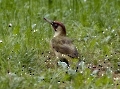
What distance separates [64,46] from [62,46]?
0.14 ft

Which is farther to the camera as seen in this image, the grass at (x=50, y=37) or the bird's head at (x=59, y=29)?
the bird's head at (x=59, y=29)

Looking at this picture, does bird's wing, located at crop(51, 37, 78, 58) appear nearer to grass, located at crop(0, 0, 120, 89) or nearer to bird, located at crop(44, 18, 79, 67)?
bird, located at crop(44, 18, 79, 67)

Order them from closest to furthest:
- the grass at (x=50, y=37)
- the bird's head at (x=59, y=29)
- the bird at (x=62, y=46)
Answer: the grass at (x=50, y=37) → the bird at (x=62, y=46) → the bird's head at (x=59, y=29)

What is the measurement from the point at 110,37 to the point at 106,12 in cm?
130

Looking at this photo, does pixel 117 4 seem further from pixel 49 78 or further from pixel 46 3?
pixel 49 78

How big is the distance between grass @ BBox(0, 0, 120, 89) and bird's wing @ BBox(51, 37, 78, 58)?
234mm

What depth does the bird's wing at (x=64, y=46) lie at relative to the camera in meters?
8.71

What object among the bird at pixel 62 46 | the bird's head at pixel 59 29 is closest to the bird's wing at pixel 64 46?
the bird at pixel 62 46

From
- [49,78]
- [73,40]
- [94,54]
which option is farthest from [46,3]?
[49,78]

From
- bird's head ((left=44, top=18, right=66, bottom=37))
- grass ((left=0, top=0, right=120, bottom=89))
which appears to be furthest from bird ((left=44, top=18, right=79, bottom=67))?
grass ((left=0, top=0, right=120, bottom=89))

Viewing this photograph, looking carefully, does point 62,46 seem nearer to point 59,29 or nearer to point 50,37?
point 59,29

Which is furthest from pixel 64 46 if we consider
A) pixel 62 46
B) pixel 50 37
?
pixel 50 37

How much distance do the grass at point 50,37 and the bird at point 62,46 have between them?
191 mm

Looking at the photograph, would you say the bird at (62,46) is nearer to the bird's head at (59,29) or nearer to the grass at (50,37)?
the bird's head at (59,29)
